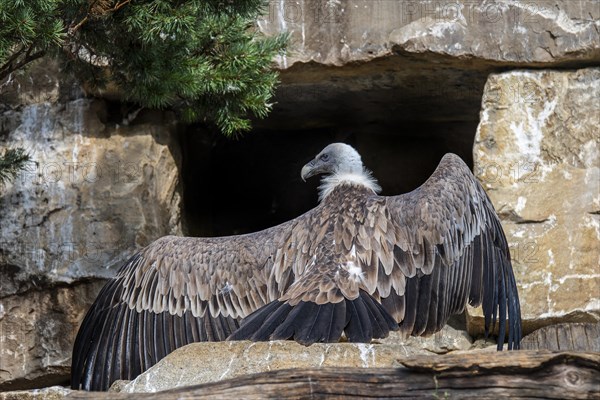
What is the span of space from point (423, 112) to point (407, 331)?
2609mm

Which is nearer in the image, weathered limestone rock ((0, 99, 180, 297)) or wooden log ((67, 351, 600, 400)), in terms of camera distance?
wooden log ((67, 351, 600, 400))

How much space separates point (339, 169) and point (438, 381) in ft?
9.47

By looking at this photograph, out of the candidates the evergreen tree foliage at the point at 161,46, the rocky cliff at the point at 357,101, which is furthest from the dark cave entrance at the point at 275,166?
the evergreen tree foliage at the point at 161,46

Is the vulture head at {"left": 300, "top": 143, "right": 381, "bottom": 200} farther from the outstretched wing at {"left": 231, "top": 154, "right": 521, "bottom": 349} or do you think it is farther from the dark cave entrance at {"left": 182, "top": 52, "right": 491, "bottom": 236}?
the dark cave entrance at {"left": 182, "top": 52, "right": 491, "bottom": 236}

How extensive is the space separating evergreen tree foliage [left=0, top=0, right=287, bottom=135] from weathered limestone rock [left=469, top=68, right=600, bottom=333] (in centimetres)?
143

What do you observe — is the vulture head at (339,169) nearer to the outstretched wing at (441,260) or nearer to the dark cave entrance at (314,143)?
the outstretched wing at (441,260)

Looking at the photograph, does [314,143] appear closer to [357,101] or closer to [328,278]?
[357,101]

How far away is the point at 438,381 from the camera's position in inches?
123

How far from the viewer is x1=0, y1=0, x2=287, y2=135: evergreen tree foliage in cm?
465

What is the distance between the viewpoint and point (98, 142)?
268 inches

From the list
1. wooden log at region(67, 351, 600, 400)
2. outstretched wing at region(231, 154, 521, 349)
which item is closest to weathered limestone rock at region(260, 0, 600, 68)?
outstretched wing at region(231, 154, 521, 349)

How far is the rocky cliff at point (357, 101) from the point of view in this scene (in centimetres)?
628

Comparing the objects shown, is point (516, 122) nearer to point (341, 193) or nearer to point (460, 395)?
point (341, 193)

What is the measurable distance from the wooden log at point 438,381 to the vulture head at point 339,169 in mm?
2732
